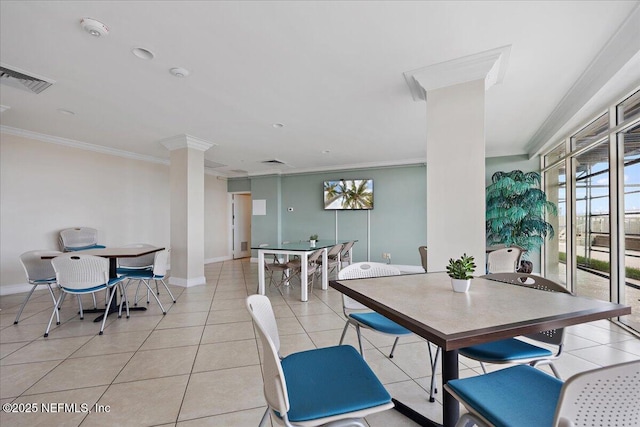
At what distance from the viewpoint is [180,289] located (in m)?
4.84

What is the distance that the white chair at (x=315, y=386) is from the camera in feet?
3.25

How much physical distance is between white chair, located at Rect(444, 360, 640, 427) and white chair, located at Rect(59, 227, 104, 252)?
222 inches

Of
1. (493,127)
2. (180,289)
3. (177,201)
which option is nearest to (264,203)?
(177,201)

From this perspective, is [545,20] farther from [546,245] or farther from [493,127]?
[546,245]

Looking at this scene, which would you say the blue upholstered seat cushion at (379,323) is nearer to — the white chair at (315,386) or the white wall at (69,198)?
the white chair at (315,386)

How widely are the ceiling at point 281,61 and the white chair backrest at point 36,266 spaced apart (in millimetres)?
1888

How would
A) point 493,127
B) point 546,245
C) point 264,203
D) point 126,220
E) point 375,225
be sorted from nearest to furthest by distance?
1. point 493,127
2. point 546,245
3. point 126,220
4. point 375,225
5. point 264,203

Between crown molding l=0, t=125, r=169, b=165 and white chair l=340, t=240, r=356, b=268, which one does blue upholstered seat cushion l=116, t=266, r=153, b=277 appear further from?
white chair l=340, t=240, r=356, b=268

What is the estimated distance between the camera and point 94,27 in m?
2.04

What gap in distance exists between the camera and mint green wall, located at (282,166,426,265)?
6.84m

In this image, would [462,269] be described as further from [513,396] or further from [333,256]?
[333,256]

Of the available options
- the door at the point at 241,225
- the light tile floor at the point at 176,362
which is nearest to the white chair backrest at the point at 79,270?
the light tile floor at the point at 176,362

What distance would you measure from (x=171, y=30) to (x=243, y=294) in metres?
3.68

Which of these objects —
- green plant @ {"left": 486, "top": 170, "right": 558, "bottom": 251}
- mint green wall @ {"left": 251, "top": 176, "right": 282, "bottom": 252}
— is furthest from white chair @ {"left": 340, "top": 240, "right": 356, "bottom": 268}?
green plant @ {"left": 486, "top": 170, "right": 558, "bottom": 251}
